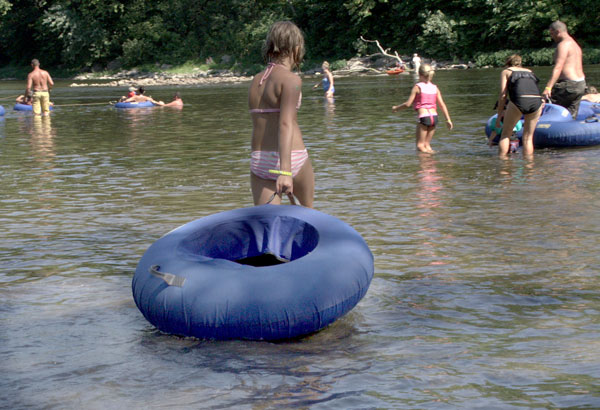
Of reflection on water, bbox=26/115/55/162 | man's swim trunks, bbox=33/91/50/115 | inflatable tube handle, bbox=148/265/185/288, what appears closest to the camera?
inflatable tube handle, bbox=148/265/185/288

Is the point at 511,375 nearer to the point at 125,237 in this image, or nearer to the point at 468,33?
the point at 125,237

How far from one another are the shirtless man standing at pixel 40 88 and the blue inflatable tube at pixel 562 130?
14.7m

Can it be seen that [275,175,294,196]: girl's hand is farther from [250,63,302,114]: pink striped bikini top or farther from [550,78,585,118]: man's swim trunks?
[550,78,585,118]: man's swim trunks

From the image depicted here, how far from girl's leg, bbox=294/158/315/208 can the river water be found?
30.0 inches

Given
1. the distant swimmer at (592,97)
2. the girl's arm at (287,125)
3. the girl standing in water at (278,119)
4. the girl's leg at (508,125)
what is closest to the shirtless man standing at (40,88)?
the distant swimmer at (592,97)

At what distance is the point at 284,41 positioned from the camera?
17.6 feet

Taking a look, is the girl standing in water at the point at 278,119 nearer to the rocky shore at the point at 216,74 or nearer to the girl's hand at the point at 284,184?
the girl's hand at the point at 284,184

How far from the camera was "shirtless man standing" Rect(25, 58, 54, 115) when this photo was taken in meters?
23.7

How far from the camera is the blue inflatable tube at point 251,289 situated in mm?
4711

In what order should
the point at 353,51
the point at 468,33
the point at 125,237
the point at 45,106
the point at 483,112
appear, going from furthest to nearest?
1. the point at 353,51
2. the point at 468,33
3. the point at 45,106
4. the point at 483,112
5. the point at 125,237

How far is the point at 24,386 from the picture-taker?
4.39 meters

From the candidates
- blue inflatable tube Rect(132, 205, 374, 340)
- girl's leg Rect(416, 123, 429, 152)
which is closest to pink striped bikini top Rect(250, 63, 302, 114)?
blue inflatable tube Rect(132, 205, 374, 340)

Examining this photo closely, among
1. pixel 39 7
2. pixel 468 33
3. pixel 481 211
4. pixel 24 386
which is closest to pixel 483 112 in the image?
pixel 481 211

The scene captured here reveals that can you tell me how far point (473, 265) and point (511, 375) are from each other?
7.06ft
